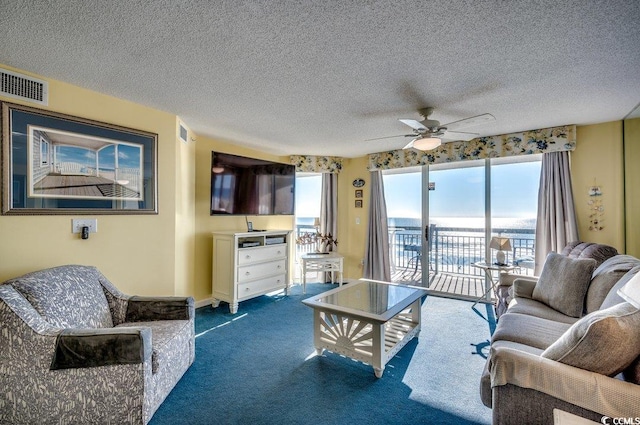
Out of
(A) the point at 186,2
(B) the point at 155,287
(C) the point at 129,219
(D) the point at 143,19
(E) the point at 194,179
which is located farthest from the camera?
(E) the point at 194,179

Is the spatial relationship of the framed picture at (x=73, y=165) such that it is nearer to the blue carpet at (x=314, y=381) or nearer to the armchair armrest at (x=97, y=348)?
the armchair armrest at (x=97, y=348)

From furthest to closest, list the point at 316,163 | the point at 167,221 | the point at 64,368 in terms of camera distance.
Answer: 1. the point at 316,163
2. the point at 167,221
3. the point at 64,368

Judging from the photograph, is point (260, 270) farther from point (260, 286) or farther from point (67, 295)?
point (67, 295)

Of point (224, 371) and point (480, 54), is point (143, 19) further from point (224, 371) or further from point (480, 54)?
point (224, 371)

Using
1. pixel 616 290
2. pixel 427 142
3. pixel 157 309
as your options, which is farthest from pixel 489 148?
pixel 157 309

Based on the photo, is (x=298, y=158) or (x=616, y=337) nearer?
(x=616, y=337)

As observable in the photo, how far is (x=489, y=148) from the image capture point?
153 inches

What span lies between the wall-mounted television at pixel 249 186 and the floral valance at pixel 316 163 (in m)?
0.48

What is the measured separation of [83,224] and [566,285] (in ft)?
13.0

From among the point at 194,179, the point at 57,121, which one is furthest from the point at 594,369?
the point at 194,179

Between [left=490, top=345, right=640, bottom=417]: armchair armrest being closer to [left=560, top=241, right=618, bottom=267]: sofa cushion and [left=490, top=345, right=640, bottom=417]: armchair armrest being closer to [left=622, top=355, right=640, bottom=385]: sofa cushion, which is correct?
[left=622, top=355, right=640, bottom=385]: sofa cushion

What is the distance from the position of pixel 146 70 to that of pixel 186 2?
90 cm

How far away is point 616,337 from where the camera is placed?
3.76ft

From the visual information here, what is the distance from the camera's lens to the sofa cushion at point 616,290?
5.60ft
